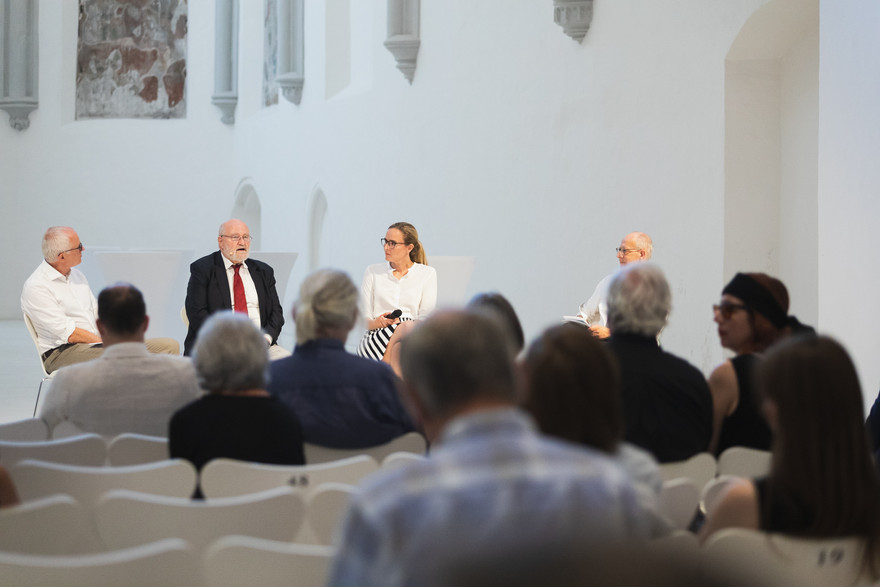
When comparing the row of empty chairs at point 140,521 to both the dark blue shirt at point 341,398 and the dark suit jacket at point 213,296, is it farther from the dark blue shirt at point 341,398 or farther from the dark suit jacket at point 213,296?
the dark suit jacket at point 213,296

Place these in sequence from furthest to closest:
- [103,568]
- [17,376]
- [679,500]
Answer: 1. [17,376]
2. [679,500]
3. [103,568]

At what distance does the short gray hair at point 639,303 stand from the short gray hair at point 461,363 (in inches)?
68.4

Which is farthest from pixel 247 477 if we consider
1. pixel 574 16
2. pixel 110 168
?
pixel 110 168

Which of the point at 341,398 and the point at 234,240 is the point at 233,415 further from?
the point at 234,240

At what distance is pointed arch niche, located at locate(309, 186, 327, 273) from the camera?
16.5 meters

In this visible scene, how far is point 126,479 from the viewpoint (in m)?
2.63

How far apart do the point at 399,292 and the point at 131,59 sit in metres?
14.9

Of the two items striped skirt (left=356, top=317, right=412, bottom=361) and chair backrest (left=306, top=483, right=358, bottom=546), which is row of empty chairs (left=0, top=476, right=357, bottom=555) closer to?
chair backrest (left=306, top=483, right=358, bottom=546)

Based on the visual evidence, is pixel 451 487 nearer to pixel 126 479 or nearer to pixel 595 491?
pixel 595 491

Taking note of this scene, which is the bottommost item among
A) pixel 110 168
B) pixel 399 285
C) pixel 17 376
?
pixel 17 376

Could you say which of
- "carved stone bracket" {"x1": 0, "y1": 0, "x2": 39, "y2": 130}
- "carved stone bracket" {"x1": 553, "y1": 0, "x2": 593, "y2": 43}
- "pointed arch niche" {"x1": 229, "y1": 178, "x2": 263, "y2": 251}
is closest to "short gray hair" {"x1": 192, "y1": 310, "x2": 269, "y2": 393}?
"carved stone bracket" {"x1": 553, "y1": 0, "x2": 593, "y2": 43}

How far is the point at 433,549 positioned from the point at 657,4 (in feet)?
25.0

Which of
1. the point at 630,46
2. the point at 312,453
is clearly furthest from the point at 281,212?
the point at 312,453

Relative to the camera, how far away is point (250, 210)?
66.9 ft
